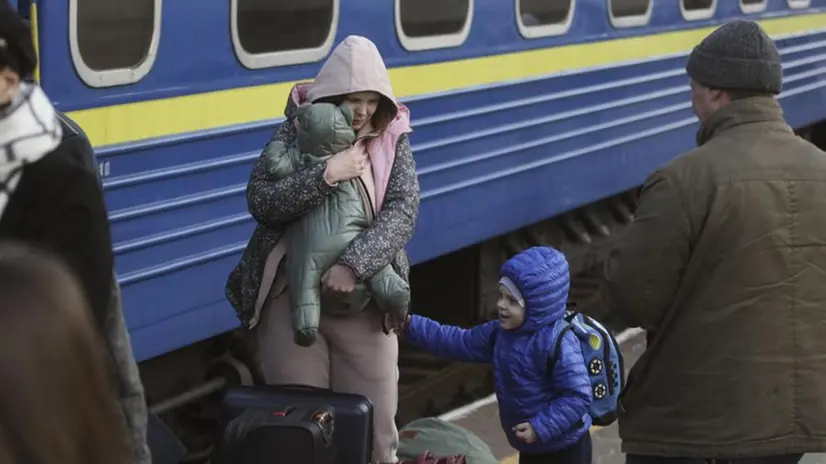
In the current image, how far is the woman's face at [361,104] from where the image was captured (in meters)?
3.98

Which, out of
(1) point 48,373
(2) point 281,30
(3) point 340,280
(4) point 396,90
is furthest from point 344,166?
(1) point 48,373

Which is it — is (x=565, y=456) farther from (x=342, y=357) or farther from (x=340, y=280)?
(x=340, y=280)

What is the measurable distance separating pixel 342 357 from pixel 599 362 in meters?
0.68

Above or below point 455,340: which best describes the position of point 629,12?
above

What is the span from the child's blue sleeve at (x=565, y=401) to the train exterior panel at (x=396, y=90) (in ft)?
4.36

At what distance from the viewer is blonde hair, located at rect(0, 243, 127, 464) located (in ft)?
4.73

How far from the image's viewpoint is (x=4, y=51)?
2512 mm

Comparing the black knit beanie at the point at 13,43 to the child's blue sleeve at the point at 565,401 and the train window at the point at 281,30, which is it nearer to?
the child's blue sleeve at the point at 565,401

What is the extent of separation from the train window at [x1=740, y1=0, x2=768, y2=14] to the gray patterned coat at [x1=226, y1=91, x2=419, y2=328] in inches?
241

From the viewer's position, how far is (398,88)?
604cm

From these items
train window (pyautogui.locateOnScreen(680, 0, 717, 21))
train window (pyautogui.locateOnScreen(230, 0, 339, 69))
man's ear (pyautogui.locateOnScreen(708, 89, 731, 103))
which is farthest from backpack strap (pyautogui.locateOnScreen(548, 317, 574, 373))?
train window (pyautogui.locateOnScreen(680, 0, 717, 21))

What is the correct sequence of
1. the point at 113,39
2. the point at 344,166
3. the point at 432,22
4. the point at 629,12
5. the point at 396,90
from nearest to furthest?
the point at 344,166
the point at 113,39
the point at 396,90
the point at 432,22
the point at 629,12

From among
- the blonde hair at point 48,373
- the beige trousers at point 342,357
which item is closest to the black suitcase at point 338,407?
the beige trousers at point 342,357

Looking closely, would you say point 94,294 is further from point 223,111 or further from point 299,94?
point 223,111
